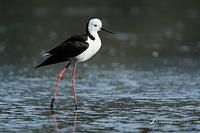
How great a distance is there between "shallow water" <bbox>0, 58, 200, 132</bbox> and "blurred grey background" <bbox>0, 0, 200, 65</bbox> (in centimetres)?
222

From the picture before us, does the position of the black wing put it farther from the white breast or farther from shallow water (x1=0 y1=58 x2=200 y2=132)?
shallow water (x1=0 y1=58 x2=200 y2=132)

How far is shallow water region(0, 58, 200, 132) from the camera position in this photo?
25.3ft

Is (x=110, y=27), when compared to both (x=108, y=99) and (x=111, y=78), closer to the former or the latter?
(x=111, y=78)

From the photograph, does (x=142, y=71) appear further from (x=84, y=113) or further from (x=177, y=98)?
(x=84, y=113)

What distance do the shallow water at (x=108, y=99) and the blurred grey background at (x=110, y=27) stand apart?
2222mm

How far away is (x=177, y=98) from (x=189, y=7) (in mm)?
24603

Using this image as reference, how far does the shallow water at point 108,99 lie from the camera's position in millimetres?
7727

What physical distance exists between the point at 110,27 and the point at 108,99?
48.0ft

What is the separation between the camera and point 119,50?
58.2 feet

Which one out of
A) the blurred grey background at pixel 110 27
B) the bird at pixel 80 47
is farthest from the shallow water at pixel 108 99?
the blurred grey background at pixel 110 27

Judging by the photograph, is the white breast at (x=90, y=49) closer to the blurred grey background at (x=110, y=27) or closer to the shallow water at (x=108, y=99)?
the shallow water at (x=108, y=99)

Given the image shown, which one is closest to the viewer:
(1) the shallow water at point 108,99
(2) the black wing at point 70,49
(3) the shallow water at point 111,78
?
(1) the shallow water at point 108,99

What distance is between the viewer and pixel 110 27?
24422 millimetres

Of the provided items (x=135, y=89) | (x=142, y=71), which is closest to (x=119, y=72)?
(x=142, y=71)
